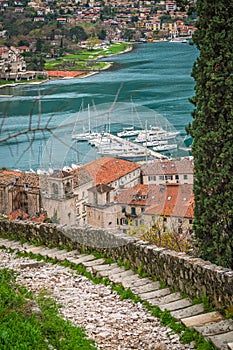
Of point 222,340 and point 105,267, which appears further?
point 105,267

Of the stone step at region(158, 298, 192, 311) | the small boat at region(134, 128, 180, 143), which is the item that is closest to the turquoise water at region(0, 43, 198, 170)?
the small boat at region(134, 128, 180, 143)

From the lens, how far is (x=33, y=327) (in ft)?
10.3

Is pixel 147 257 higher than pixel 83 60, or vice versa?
pixel 147 257

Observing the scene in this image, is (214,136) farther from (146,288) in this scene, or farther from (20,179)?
(20,179)

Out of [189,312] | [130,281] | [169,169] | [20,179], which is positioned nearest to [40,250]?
[130,281]

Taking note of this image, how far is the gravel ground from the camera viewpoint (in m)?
3.41

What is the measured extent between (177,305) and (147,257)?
0.74 metres

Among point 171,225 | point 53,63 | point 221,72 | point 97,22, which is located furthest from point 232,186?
point 97,22

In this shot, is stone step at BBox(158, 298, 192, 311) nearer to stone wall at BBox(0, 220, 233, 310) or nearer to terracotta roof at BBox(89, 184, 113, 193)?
stone wall at BBox(0, 220, 233, 310)

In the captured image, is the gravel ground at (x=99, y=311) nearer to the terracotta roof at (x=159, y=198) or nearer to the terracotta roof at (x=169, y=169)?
the terracotta roof at (x=159, y=198)

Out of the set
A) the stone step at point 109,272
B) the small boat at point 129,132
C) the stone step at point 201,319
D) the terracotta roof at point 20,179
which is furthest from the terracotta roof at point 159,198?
the small boat at point 129,132

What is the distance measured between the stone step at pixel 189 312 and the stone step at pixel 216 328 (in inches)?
8.7

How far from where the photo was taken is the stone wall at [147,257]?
145 inches

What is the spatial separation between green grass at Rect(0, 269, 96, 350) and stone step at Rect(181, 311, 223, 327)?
581 mm
